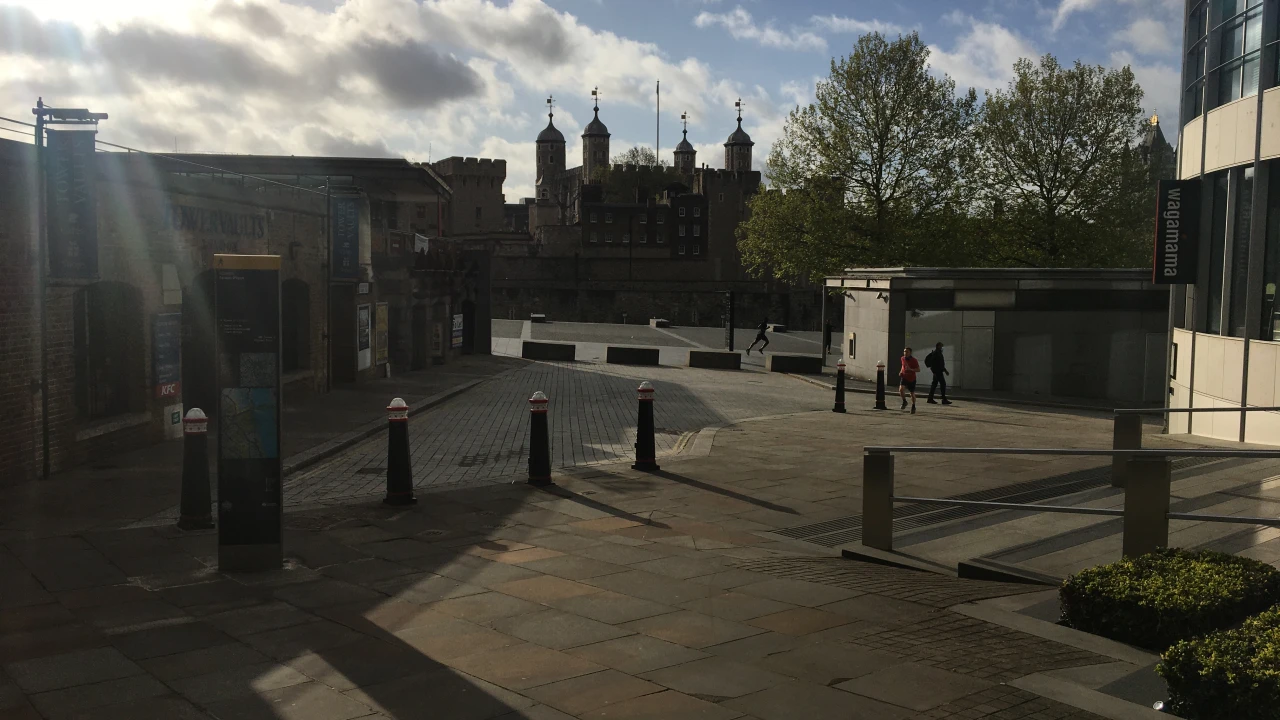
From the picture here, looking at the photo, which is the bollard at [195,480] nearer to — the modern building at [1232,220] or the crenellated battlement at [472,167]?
the modern building at [1232,220]

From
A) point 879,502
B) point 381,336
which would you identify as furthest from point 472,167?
point 879,502

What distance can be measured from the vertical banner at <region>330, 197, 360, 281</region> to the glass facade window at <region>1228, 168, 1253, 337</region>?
1578 cm

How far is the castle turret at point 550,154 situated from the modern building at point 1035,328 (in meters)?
107

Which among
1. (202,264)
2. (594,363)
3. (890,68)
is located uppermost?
(890,68)

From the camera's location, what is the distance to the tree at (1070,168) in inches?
1564

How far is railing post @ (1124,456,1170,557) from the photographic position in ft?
22.3

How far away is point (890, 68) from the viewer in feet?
Result: 128

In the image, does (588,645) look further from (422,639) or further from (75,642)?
(75,642)

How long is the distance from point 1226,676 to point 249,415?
6171 mm

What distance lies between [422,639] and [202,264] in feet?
36.9

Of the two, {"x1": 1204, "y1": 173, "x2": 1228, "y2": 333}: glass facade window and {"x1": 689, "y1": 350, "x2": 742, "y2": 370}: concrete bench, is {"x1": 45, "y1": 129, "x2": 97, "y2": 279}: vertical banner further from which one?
{"x1": 689, "y1": 350, "x2": 742, "y2": 370}: concrete bench

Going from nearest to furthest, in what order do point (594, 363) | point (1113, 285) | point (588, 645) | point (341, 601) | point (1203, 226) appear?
point (588, 645) < point (341, 601) < point (1203, 226) < point (1113, 285) < point (594, 363)

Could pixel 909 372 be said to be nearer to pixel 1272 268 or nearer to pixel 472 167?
pixel 1272 268

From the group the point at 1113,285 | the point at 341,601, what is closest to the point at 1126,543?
the point at 341,601
